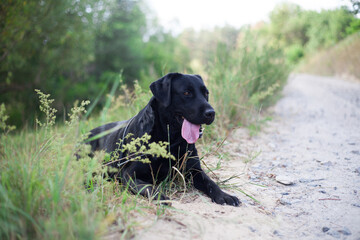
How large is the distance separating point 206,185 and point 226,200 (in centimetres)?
26

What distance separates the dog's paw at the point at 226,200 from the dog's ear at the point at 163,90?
1.00m

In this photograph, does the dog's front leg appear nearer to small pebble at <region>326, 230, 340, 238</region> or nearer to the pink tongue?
the pink tongue

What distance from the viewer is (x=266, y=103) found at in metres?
6.41

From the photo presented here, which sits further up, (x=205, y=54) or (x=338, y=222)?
(x=205, y=54)

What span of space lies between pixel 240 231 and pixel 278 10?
43.9 meters

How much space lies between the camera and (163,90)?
8.50ft

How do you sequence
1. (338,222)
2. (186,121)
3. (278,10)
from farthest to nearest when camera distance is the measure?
(278,10) → (186,121) → (338,222)

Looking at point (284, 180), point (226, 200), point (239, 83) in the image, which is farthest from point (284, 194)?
point (239, 83)

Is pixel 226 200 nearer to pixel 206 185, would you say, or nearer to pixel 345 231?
pixel 206 185

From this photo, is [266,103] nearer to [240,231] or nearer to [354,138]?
A: [354,138]

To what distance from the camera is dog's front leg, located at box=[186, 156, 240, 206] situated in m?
2.18

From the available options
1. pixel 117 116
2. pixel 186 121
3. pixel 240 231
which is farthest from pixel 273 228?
pixel 117 116

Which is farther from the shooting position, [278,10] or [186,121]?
[278,10]

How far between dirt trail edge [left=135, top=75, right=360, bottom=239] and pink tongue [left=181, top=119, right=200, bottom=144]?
1.62 ft
